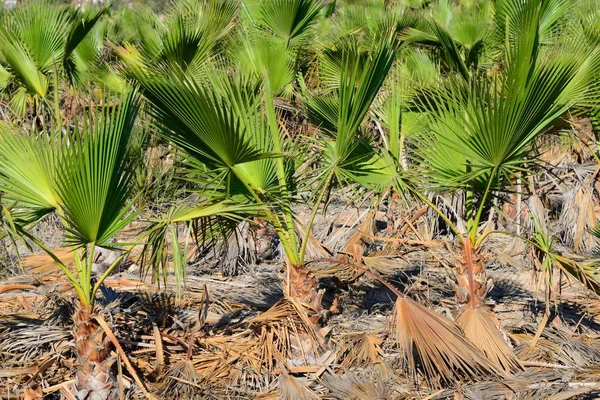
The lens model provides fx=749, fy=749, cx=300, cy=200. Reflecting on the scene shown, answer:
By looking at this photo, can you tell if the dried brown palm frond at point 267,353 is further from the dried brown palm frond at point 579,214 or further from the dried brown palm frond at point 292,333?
the dried brown palm frond at point 579,214

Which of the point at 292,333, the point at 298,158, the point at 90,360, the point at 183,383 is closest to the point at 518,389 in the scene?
the point at 292,333

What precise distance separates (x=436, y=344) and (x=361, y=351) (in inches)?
28.4

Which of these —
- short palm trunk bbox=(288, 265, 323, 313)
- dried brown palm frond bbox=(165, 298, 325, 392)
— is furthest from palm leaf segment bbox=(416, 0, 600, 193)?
dried brown palm frond bbox=(165, 298, 325, 392)

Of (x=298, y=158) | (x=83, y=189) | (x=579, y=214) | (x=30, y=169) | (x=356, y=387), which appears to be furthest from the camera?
(x=579, y=214)

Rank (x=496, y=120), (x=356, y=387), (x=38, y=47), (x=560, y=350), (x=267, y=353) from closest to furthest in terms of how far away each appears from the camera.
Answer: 1. (x=496, y=120)
2. (x=356, y=387)
3. (x=267, y=353)
4. (x=560, y=350)
5. (x=38, y=47)

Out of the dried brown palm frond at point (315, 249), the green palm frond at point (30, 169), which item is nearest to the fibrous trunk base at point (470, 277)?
the dried brown palm frond at point (315, 249)

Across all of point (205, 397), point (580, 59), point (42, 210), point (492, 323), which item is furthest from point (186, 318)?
point (580, 59)

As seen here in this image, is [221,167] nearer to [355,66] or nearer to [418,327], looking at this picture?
[355,66]

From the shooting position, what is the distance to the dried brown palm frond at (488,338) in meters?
4.41

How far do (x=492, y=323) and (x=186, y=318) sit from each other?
7.18 feet

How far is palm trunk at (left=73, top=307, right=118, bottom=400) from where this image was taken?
13.7 feet

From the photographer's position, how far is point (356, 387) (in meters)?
4.40

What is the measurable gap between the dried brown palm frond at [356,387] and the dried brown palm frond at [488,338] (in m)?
0.57

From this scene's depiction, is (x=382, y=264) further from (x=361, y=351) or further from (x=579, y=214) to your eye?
(x=579, y=214)
